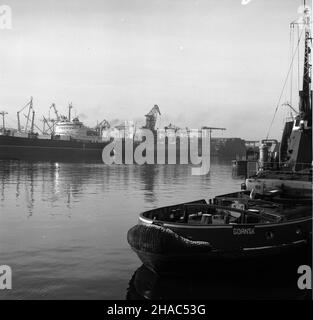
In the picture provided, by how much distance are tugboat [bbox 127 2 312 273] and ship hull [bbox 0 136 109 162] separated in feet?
451

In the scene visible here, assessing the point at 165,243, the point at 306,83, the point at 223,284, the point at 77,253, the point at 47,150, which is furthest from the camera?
the point at 47,150

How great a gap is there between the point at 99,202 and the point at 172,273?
24316 millimetres

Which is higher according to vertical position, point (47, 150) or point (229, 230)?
point (229, 230)

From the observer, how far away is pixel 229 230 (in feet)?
54.2

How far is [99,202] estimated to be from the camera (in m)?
40.1

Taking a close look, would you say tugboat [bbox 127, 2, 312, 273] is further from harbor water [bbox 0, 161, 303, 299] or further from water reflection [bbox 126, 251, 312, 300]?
harbor water [bbox 0, 161, 303, 299]

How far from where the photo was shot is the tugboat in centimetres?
1620

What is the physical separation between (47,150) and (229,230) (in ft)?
508

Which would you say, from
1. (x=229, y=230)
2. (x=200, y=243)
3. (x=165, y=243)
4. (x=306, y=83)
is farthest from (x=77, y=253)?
(x=306, y=83)

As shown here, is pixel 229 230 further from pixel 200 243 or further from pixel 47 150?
pixel 47 150

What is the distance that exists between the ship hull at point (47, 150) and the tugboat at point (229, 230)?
137 metres
